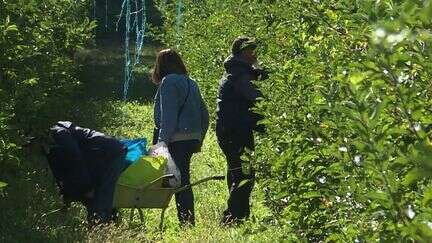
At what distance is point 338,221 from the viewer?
130 inches

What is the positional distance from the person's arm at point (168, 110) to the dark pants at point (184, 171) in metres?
0.12

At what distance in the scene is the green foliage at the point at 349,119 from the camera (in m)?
2.05

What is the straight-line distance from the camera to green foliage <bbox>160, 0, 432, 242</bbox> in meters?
2.05

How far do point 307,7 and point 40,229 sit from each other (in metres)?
3.87

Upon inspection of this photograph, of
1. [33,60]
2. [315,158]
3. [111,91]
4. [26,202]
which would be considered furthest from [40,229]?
[111,91]

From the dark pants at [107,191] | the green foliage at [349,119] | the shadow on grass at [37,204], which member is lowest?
the shadow on grass at [37,204]

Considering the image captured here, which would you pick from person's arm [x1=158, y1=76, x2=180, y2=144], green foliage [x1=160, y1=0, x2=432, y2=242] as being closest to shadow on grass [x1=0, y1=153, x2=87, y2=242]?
person's arm [x1=158, y1=76, x2=180, y2=144]

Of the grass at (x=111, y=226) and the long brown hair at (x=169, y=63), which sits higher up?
the long brown hair at (x=169, y=63)

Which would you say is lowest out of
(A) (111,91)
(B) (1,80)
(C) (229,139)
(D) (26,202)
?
(A) (111,91)

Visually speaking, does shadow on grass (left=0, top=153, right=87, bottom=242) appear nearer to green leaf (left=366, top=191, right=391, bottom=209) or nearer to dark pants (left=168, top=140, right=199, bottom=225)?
dark pants (left=168, top=140, right=199, bottom=225)

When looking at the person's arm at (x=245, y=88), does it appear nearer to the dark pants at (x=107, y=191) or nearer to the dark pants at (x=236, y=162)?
the dark pants at (x=236, y=162)

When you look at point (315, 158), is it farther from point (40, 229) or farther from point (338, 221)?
point (40, 229)

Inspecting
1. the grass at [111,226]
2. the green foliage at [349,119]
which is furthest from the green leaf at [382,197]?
the grass at [111,226]

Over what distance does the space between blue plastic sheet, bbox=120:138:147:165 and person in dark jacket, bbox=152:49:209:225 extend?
0.54ft
